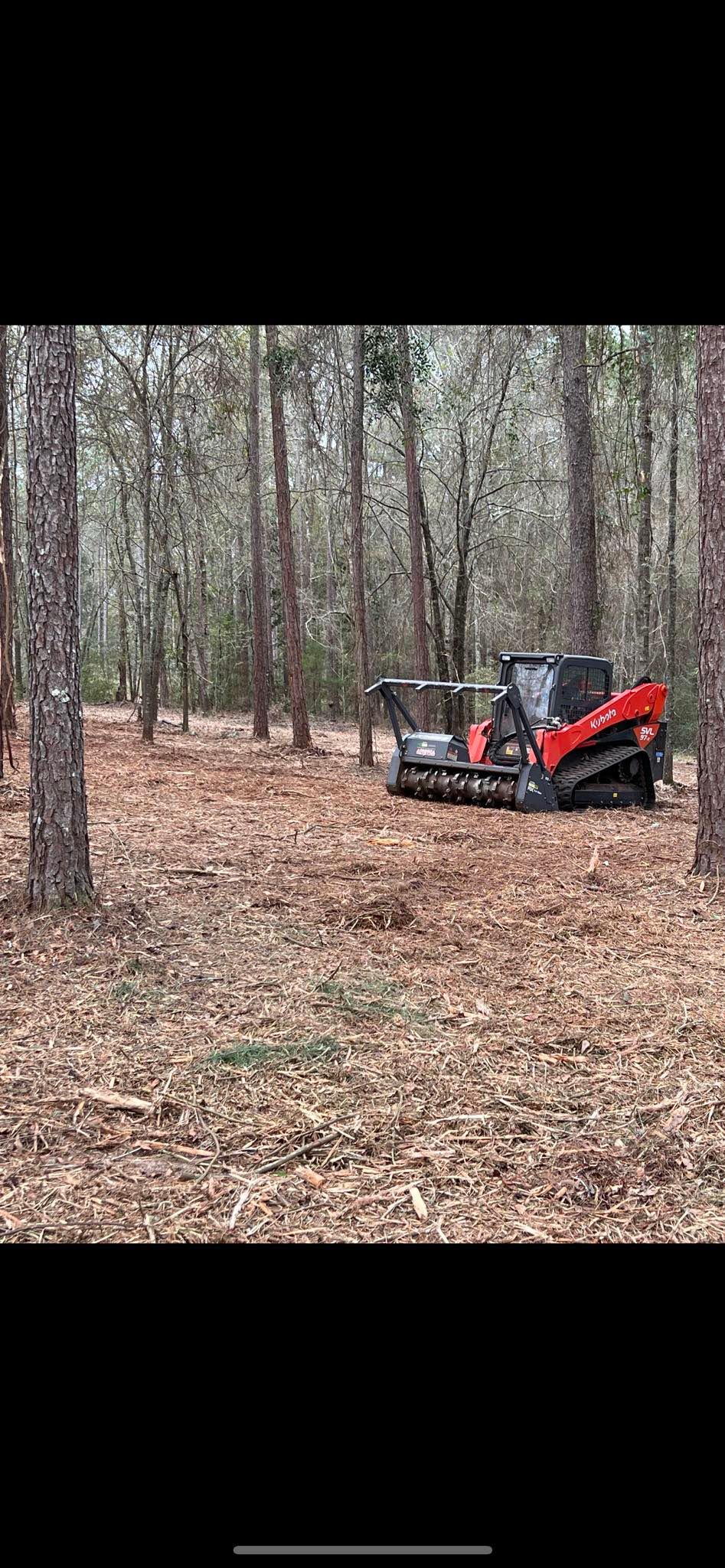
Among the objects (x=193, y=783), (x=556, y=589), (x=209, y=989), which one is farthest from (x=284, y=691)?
(x=209, y=989)

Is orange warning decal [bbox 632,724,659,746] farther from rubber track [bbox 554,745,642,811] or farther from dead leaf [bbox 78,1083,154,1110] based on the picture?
dead leaf [bbox 78,1083,154,1110]

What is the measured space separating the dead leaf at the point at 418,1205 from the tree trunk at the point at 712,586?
4.13m

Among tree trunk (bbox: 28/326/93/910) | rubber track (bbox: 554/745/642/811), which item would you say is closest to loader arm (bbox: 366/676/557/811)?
rubber track (bbox: 554/745/642/811)

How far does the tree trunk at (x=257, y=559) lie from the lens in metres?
16.8

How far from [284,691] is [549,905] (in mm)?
23367

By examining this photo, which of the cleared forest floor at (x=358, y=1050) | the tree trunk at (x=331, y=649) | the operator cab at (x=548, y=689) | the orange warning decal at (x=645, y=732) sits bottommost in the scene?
the cleared forest floor at (x=358, y=1050)

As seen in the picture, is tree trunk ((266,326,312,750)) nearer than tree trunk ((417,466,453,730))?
Yes

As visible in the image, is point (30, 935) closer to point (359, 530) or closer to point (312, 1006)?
point (312, 1006)

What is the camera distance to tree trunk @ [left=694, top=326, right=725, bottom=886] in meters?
6.24

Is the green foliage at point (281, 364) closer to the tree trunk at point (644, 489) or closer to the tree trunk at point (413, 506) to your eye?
the tree trunk at point (413, 506)

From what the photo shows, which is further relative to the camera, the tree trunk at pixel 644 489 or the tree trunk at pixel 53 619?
the tree trunk at pixel 644 489

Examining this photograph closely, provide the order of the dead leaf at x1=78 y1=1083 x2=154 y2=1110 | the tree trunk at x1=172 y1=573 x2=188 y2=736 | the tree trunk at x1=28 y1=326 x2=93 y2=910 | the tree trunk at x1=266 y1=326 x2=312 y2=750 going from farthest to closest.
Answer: the tree trunk at x1=172 y1=573 x2=188 y2=736, the tree trunk at x1=266 y1=326 x2=312 y2=750, the tree trunk at x1=28 y1=326 x2=93 y2=910, the dead leaf at x1=78 y1=1083 x2=154 y2=1110

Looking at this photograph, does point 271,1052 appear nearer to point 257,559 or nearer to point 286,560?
point 286,560

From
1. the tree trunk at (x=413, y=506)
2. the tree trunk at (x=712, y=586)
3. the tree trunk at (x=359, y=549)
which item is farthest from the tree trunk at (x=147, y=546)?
the tree trunk at (x=712, y=586)
